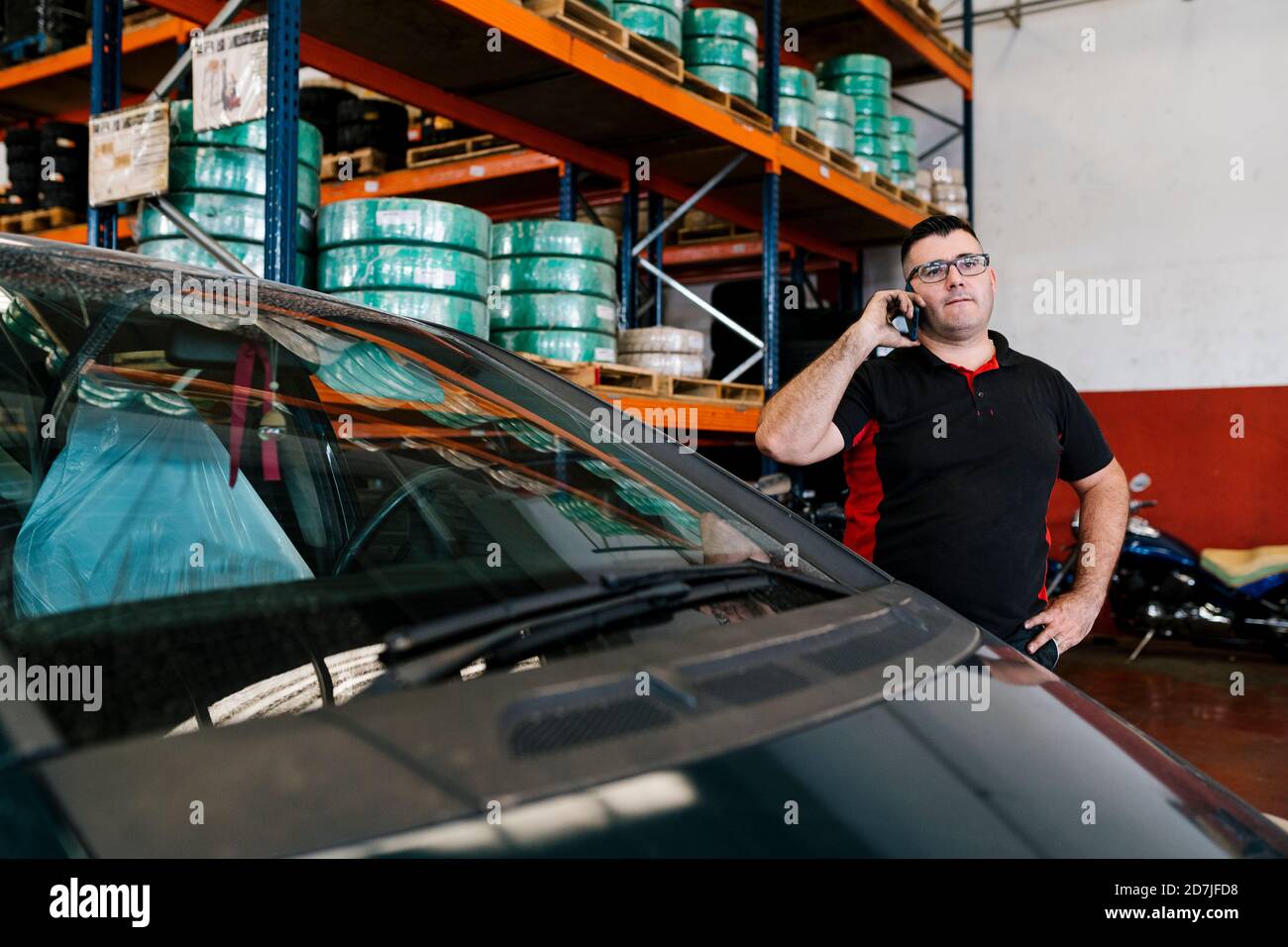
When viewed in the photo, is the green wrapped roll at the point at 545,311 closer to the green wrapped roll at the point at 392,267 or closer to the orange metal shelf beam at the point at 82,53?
the green wrapped roll at the point at 392,267

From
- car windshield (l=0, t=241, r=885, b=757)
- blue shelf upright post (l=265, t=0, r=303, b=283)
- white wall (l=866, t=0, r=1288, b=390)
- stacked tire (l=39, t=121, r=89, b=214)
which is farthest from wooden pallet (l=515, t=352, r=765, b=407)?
white wall (l=866, t=0, r=1288, b=390)

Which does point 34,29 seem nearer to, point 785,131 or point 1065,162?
point 785,131

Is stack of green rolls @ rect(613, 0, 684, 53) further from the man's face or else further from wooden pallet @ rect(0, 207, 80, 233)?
wooden pallet @ rect(0, 207, 80, 233)

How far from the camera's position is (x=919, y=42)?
7.58 m

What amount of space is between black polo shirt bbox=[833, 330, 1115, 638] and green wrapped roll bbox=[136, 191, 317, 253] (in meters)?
2.10

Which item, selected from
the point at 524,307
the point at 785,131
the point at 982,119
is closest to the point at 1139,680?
the point at 785,131

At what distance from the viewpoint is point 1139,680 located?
5828 millimetres

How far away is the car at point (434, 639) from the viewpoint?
2.21 feet

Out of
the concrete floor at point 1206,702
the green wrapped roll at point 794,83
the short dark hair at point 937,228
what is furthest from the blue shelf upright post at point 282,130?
the green wrapped roll at point 794,83

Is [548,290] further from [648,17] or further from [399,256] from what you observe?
[648,17]

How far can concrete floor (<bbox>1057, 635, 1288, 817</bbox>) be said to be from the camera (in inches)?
162

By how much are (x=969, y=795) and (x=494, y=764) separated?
404 mm

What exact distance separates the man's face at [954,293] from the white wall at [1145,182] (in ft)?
20.6
